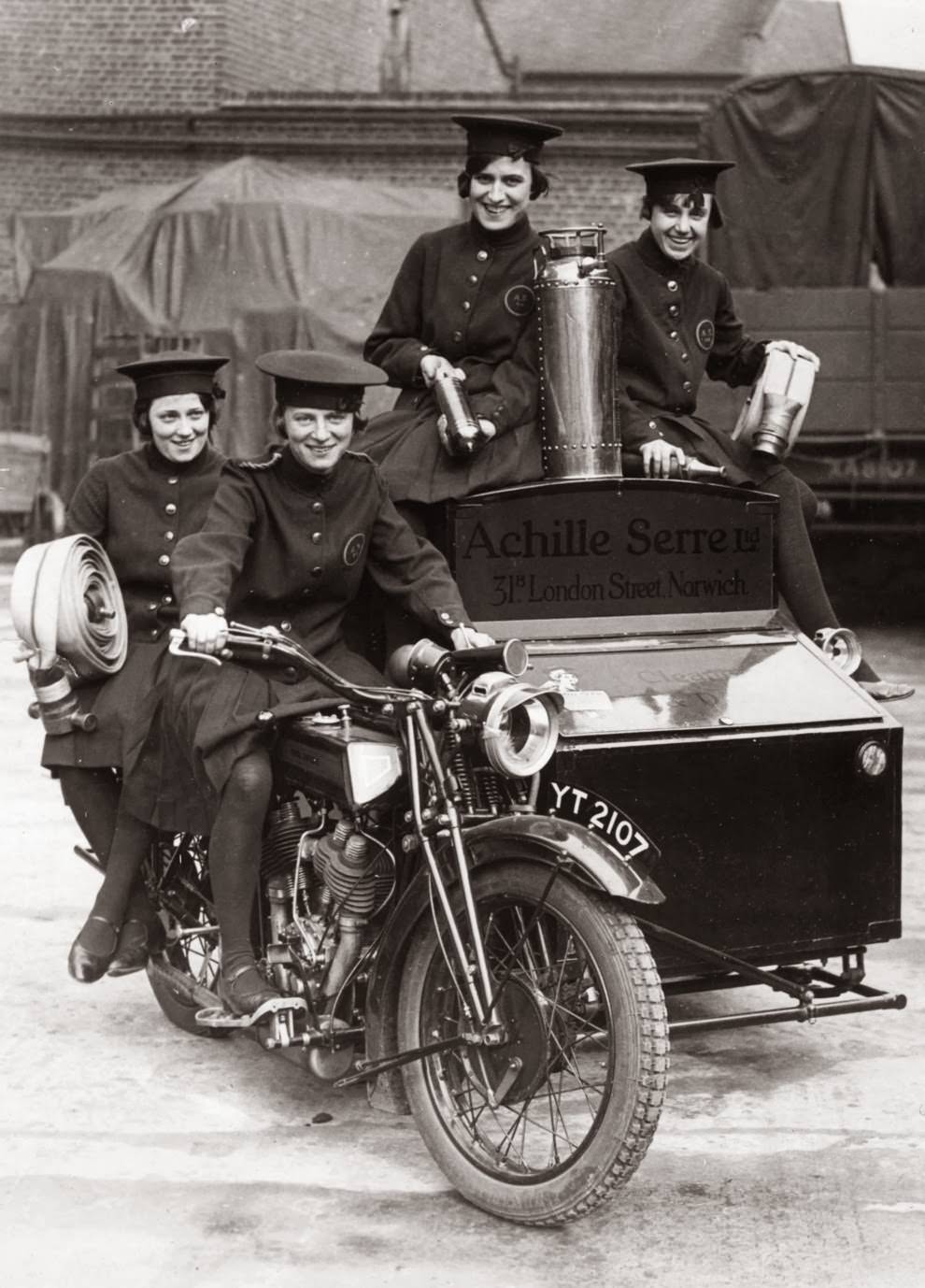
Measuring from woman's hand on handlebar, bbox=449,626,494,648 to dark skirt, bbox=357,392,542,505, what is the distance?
0.73 metres

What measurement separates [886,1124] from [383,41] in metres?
18.4

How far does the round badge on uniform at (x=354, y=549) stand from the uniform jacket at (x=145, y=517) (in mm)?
615

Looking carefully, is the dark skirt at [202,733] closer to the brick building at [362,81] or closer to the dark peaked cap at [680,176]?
the dark peaked cap at [680,176]

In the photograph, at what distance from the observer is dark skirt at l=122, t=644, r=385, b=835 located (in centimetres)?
439

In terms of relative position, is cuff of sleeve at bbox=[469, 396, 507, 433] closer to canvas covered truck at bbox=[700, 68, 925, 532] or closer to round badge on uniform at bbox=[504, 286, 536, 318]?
round badge on uniform at bbox=[504, 286, 536, 318]

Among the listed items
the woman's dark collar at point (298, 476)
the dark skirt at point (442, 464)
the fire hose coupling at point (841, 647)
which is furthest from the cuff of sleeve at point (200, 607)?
the fire hose coupling at point (841, 647)

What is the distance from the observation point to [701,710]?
4.62 metres

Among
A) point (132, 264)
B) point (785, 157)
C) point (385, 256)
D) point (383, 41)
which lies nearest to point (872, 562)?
point (785, 157)

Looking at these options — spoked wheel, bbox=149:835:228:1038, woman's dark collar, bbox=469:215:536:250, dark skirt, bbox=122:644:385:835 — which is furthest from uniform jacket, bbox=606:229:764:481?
spoked wheel, bbox=149:835:228:1038

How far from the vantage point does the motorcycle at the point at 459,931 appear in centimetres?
371

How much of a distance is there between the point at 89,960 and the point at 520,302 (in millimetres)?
2126

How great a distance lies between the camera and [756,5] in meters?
20.5

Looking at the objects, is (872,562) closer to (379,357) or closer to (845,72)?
(845,72)

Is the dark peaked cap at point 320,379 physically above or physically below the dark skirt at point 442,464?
above
